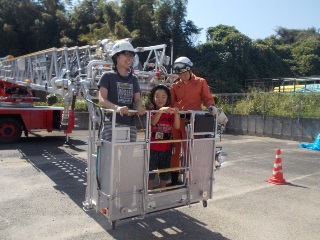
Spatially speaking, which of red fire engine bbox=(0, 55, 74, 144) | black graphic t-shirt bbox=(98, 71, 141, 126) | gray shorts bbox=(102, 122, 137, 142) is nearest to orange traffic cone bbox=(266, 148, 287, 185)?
black graphic t-shirt bbox=(98, 71, 141, 126)

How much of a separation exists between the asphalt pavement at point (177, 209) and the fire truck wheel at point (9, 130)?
102 inches

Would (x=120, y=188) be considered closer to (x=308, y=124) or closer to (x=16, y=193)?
(x=16, y=193)

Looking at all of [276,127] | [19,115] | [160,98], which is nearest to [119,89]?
[160,98]

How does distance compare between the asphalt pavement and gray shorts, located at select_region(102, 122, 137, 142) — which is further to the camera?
the asphalt pavement

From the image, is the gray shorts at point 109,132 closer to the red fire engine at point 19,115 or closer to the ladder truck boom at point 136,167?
the ladder truck boom at point 136,167

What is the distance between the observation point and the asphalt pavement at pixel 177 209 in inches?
184

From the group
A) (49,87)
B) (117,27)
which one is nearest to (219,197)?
(49,87)

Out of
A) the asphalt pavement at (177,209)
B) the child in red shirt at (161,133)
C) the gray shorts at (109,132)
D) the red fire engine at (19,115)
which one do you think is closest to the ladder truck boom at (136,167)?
the gray shorts at (109,132)

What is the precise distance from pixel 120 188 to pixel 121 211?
0.26 m

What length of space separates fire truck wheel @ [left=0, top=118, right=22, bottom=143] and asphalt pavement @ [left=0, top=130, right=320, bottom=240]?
2.59m

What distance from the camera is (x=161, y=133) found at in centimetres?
463

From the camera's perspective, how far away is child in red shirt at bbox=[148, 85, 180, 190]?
14.9ft

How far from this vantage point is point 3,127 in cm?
1191

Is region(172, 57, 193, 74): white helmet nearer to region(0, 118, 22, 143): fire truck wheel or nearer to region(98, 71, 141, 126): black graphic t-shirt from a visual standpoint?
region(98, 71, 141, 126): black graphic t-shirt
